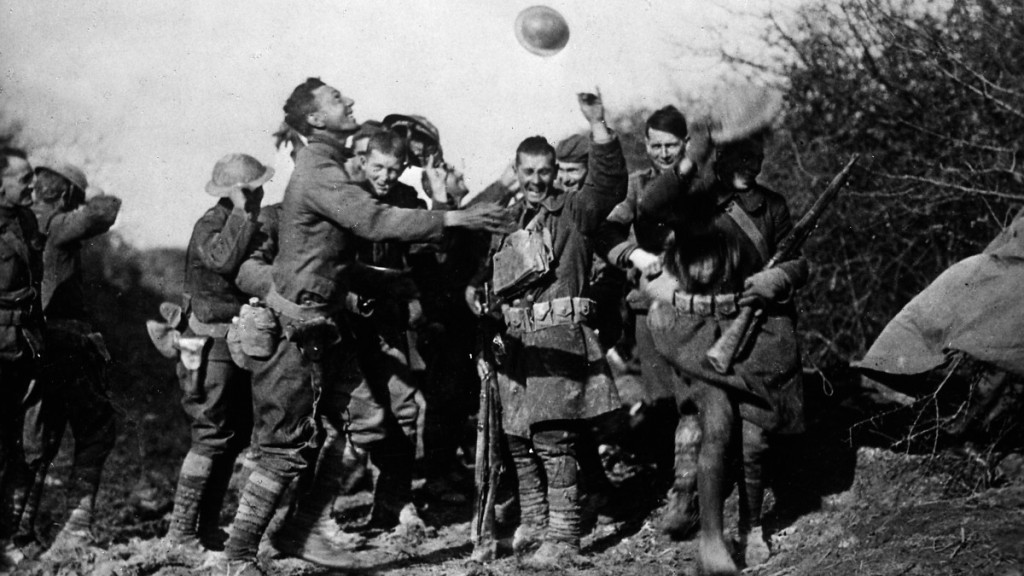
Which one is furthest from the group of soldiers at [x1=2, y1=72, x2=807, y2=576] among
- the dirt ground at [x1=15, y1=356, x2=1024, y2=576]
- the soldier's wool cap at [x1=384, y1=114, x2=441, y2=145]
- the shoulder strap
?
the soldier's wool cap at [x1=384, y1=114, x2=441, y2=145]

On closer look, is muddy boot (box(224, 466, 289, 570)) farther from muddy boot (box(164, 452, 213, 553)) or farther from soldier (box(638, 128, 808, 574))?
soldier (box(638, 128, 808, 574))

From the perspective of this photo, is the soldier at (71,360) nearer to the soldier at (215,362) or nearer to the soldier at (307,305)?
the soldier at (215,362)

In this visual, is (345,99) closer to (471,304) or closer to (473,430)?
(471,304)

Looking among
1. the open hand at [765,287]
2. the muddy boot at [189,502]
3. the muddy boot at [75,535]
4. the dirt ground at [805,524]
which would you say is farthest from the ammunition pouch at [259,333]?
the open hand at [765,287]

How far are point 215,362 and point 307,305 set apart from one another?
2.63 ft

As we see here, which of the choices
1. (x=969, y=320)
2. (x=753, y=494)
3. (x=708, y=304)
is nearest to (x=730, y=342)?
(x=708, y=304)

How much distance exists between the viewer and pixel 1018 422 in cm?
595

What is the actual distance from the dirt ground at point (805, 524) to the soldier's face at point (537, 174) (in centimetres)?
190

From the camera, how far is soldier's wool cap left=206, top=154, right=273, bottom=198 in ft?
21.1

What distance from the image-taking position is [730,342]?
5.62m

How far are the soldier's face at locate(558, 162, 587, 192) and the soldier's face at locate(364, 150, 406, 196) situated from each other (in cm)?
88

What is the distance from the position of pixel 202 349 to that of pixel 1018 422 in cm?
442

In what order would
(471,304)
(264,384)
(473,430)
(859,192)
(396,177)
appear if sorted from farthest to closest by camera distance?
(859,192) < (473,430) < (471,304) < (396,177) < (264,384)

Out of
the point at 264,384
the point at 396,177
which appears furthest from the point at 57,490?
the point at 396,177
